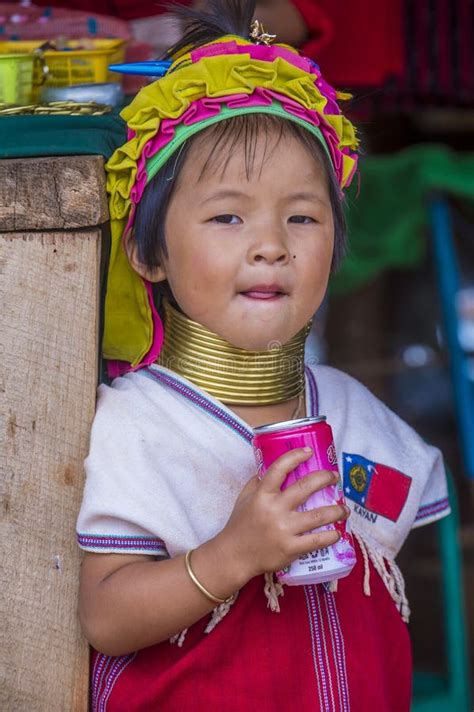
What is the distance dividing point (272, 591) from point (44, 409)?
0.46 m

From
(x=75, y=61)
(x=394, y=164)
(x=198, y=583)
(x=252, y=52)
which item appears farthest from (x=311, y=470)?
(x=394, y=164)

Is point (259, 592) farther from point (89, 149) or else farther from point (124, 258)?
point (89, 149)

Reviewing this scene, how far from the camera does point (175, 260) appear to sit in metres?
1.65

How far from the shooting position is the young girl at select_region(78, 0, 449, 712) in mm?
1529

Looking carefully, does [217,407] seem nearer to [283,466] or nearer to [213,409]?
[213,409]

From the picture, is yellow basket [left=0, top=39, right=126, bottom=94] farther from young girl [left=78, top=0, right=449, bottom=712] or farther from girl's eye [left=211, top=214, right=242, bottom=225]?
girl's eye [left=211, top=214, right=242, bottom=225]

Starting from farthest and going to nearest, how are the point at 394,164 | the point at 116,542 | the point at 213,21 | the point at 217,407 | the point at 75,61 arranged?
1. the point at 394,164
2. the point at 75,61
3. the point at 213,21
4. the point at 217,407
5. the point at 116,542

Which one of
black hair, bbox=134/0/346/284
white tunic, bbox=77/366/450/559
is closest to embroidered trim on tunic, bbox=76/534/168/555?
white tunic, bbox=77/366/450/559

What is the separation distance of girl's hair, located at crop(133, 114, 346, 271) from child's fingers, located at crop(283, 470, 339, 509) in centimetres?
48

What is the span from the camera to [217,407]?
1.66 m

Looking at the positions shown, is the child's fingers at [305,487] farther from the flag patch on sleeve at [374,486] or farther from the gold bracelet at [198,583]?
the flag patch on sleeve at [374,486]

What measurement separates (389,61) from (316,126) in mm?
1625

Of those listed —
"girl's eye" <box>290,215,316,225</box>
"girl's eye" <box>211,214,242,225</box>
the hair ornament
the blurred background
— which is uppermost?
the hair ornament

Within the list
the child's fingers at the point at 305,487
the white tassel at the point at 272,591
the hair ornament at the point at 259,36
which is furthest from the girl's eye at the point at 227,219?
the white tassel at the point at 272,591
